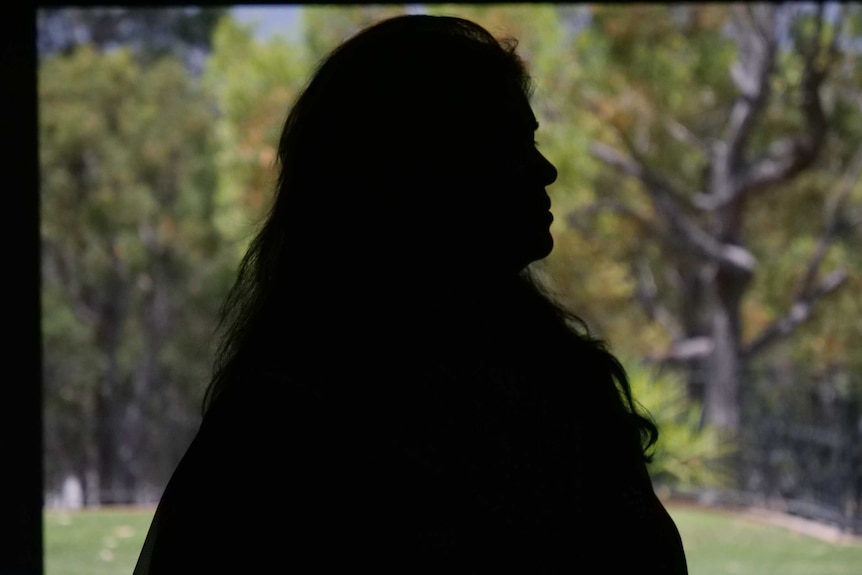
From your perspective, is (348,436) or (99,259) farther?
(99,259)

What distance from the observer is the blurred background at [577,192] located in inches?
472

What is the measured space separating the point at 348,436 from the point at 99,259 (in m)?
12.7

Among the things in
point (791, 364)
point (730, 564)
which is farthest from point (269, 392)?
point (791, 364)

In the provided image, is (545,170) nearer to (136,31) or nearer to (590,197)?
(590,197)

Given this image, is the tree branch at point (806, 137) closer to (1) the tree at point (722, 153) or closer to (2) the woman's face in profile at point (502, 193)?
(1) the tree at point (722, 153)

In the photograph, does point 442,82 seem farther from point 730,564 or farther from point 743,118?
point 743,118

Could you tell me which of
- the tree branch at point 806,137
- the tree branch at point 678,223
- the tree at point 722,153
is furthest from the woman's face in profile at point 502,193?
the tree branch at point 678,223

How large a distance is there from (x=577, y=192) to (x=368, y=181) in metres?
10.7

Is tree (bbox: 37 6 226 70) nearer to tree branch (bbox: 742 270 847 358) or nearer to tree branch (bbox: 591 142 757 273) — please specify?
tree branch (bbox: 591 142 757 273)

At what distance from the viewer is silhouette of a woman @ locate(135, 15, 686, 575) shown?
30.6 inches

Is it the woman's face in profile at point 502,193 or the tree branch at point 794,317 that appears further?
the tree branch at point 794,317

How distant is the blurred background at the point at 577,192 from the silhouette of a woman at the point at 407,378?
34.9 feet

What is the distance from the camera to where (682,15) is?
1287 cm

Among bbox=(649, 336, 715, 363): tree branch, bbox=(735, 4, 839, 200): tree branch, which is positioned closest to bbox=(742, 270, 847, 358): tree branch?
bbox=(649, 336, 715, 363): tree branch
